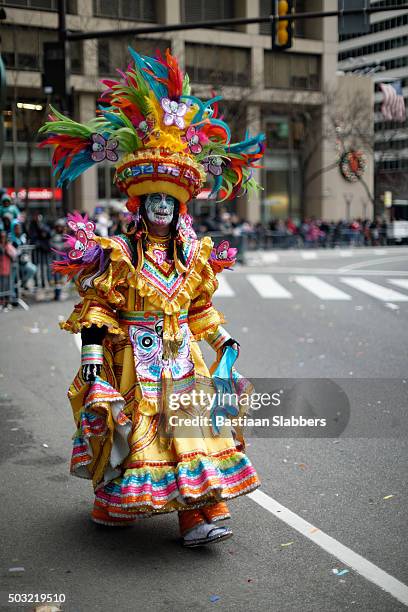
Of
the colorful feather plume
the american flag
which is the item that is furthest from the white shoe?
the american flag

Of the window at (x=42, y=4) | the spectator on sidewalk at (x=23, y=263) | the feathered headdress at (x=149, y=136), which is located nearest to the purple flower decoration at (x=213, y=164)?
the feathered headdress at (x=149, y=136)

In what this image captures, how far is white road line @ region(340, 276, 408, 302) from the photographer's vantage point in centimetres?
1631

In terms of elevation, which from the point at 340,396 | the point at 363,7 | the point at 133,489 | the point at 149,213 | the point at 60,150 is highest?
the point at 363,7

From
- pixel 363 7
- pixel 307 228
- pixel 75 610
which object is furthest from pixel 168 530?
pixel 307 228

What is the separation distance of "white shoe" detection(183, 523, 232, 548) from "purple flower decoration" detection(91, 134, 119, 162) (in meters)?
2.04

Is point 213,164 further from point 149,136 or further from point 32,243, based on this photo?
point 32,243

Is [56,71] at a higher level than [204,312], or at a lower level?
higher

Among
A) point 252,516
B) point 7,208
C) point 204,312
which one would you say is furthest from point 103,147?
point 7,208

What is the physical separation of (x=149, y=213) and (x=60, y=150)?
2.27 ft

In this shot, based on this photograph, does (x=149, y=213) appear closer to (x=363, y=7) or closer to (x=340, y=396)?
(x=340, y=396)

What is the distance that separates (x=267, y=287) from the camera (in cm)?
1858

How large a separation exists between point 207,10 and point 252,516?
43891 mm

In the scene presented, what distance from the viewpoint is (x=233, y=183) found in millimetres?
5156

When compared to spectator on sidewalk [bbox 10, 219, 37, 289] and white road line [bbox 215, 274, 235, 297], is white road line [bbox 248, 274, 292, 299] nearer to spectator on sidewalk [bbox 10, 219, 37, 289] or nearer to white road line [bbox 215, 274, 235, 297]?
white road line [bbox 215, 274, 235, 297]
